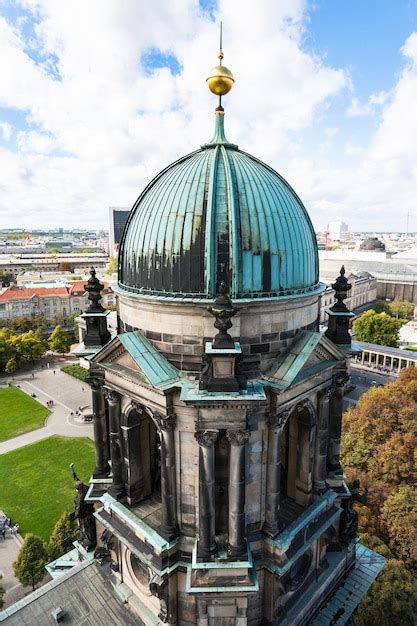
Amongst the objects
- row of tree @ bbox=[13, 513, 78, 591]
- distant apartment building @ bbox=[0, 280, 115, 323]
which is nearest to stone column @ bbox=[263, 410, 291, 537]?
row of tree @ bbox=[13, 513, 78, 591]

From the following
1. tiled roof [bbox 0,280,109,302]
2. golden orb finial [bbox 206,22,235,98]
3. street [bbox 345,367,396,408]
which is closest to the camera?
golden orb finial [bbox 206,22,235,98]

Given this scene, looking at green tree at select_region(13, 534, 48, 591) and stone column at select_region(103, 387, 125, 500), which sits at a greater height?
stone column at select_region(103, 387, 125, 500)

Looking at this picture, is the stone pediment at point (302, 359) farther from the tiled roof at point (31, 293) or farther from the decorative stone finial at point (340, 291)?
the tiled roof at point (31, 293)

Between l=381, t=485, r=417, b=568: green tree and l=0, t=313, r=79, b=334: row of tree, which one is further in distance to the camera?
l=0, t=313, r=79, b=334: row of tree

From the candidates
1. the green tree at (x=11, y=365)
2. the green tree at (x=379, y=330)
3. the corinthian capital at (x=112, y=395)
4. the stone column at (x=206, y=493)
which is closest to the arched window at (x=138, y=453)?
the corinthian capital at (x=112, y=395)

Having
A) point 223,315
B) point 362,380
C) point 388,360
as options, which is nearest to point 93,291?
point 223,315

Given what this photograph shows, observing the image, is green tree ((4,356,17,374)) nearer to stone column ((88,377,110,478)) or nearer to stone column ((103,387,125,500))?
stone column ((88,377,110,478))

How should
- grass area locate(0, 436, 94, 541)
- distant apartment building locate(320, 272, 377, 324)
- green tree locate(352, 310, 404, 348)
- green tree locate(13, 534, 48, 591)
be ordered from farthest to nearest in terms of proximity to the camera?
distant apartment building locate(320, 272, 377, 324), green tree locate(352, 310, 404, 348), grass area locate(0, 436, 94, 541), green tree locate(13, 534, 48, 591)

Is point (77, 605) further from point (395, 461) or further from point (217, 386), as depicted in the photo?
point (395, 461)
